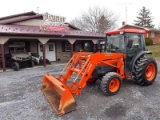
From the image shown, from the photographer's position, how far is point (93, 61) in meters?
4.37

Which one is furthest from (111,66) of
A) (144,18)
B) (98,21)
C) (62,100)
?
(144,18)

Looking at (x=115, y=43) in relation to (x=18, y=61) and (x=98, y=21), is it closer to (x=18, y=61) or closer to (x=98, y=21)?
(x=18, y=61)

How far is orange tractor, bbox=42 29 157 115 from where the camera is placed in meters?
4.37

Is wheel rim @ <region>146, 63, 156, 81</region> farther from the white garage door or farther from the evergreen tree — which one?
the evergreen tree

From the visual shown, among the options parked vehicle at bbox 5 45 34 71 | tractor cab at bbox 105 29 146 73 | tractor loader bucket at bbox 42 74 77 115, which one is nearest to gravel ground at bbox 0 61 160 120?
tractor loader bucket at bbox 42 74 77 115

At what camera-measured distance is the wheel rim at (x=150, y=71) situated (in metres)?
5.64

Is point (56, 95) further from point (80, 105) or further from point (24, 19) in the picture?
point (24, 19)

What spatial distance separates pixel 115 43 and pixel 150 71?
178 cm

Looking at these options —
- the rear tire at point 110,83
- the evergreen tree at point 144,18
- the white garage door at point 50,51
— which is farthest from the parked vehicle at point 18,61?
the evergreen tree at point 144,18

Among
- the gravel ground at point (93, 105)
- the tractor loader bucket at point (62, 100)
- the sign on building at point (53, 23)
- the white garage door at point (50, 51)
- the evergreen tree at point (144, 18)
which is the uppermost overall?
the evergreen tree at point (144, 18)

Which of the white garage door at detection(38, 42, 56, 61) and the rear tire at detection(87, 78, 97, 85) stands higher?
the white garage door at detection(38, 42, 56, 61)

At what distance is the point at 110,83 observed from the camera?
14.9ft

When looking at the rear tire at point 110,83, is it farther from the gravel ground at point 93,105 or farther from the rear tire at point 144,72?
the rear tire at point 144,72

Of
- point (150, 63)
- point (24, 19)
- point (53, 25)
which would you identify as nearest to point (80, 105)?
point (150, 63)
